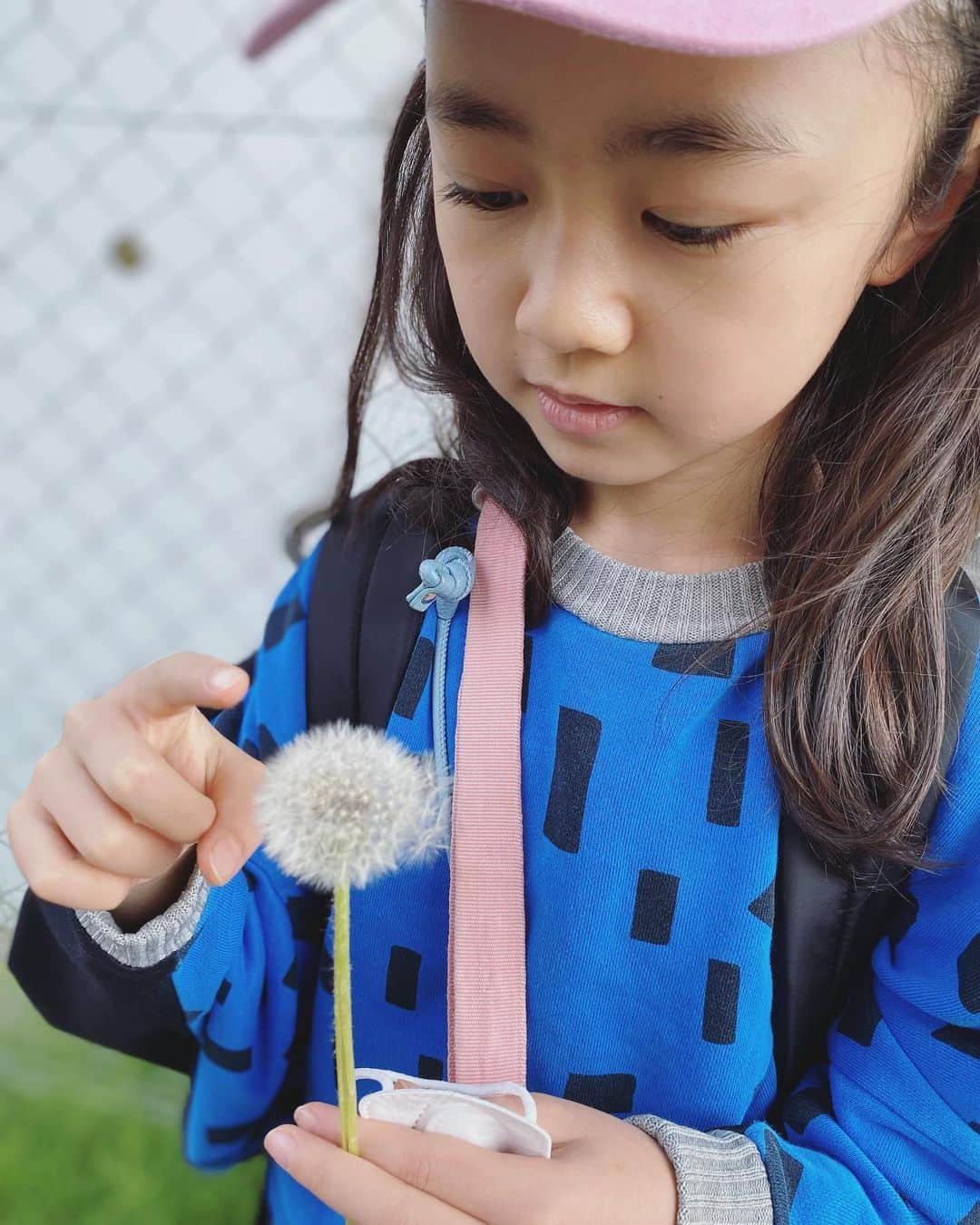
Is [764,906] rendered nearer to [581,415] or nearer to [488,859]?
[488,859]

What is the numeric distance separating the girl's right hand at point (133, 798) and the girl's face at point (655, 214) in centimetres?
24

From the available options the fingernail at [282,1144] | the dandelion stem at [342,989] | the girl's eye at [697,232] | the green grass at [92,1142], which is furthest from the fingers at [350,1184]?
the green grass at [92,1142]

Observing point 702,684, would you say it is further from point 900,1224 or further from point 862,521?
point 900,1224

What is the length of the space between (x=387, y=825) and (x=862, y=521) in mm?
365

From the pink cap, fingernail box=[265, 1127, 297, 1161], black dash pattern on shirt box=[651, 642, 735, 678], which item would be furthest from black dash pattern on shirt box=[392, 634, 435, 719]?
the pink cap

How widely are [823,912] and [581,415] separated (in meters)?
0.32

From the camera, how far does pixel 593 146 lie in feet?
1.38

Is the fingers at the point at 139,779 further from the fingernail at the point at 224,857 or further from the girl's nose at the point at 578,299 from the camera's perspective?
the girl's nose at the point at 578,299

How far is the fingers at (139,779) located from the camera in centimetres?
45

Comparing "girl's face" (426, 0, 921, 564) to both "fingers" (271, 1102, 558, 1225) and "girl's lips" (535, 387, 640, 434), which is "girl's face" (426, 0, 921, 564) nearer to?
"girl's lips" (535, 387, 640, 434)

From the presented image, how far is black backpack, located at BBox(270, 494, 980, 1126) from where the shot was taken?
58 centimetres

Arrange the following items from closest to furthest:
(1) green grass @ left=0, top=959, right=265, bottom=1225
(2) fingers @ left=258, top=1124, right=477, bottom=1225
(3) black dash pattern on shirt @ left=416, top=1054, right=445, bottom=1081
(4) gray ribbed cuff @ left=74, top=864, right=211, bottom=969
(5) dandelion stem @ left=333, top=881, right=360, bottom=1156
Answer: (5) dandelion stem @ left=333, top=881, right=360, bottom=1156 < (2) fingers @ left=258, top=1124, right=477, bottom=1225 < (4) gray ribbed cuff @ left=74, top=864, right=211, bottom=969 < (3) black dash pattern on shirt @ left=416, top=1054, right=445, bottom=1081 < (1) green grass @ left=0, top=959, right=265, bottom=1225

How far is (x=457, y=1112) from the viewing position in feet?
1.58

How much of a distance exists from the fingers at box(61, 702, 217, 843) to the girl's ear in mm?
441
